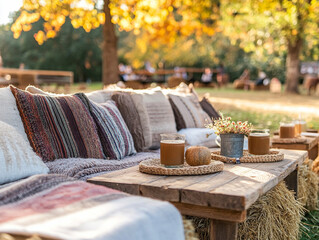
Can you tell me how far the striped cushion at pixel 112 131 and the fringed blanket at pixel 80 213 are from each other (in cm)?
118

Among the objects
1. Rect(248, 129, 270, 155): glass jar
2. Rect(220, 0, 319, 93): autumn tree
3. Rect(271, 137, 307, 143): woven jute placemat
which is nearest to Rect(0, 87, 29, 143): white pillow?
Rect(248, 129, 270, 155): glass jar

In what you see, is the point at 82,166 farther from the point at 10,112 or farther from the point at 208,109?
the point at 208,109

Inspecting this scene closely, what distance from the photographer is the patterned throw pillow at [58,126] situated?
9.43 ft

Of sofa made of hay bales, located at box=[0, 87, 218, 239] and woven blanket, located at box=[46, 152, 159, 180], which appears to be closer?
sofa made of hay bales, located at box=[0, 87, 218, 239]

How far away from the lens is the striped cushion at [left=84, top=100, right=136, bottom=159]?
326 centimetres

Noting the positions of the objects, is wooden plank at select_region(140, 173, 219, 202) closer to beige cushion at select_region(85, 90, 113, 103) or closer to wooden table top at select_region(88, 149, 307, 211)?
wooden table top at select_region(88, 149, 307, 211)

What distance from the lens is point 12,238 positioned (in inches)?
58.9

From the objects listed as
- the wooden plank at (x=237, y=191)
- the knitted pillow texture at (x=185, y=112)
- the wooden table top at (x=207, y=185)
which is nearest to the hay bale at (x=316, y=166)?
the knitted pillow texture at (x=185, y=112)

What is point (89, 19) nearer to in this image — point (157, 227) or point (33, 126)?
point (33, 126)

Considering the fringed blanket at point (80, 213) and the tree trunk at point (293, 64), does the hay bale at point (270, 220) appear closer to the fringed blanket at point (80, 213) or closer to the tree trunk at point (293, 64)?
the fringed blanket at point (80, 213)

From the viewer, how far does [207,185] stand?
2123 millimetres

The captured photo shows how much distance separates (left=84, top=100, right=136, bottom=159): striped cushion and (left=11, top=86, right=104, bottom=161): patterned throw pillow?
0.28ft

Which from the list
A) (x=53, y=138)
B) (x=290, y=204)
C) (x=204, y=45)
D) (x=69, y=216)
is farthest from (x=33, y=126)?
(x=204, y=45)

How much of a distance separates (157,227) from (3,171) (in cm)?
102
